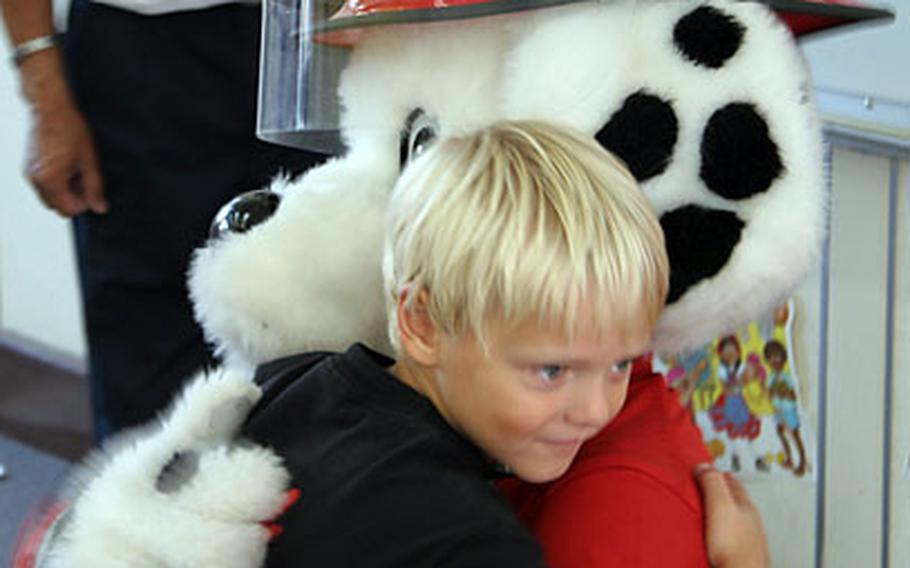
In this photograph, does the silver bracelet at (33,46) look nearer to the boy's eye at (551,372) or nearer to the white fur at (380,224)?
the white fur at (380,224)

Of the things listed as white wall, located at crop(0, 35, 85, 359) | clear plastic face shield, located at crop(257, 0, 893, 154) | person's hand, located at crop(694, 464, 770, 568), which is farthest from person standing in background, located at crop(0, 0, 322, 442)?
white wall, located at crop(0, 35, 85, 359)

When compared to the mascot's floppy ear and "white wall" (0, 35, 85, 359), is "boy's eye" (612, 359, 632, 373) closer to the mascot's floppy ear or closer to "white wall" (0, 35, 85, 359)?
the mascot's floppy ear

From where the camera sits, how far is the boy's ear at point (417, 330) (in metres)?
0.87

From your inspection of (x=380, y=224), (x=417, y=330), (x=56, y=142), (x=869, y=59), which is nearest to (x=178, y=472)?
(x=417, y=330)

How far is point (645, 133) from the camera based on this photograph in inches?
35.5

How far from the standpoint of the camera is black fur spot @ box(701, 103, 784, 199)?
881 mm

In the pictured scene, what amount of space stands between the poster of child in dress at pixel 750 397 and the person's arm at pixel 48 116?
61 cm

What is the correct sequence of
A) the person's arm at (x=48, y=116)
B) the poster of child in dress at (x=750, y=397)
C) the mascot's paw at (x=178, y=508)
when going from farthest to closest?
the poster of child in dress at (x=750, y=397) < the person's arm at (x=48, y=116) < the mascot's paw at (x=178, y=508)

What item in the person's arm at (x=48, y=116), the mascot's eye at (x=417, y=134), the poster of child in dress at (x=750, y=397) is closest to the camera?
the mascot's eye at (x=417, y=134)

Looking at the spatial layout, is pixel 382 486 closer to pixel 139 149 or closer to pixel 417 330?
pixel 417 330

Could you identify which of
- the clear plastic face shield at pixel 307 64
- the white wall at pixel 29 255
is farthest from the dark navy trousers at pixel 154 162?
the white wall at pixel 29 255

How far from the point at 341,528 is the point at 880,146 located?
0.71m

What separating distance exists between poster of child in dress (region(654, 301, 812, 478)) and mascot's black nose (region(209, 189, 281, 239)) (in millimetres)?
522

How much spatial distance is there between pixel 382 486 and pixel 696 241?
0.25 m
